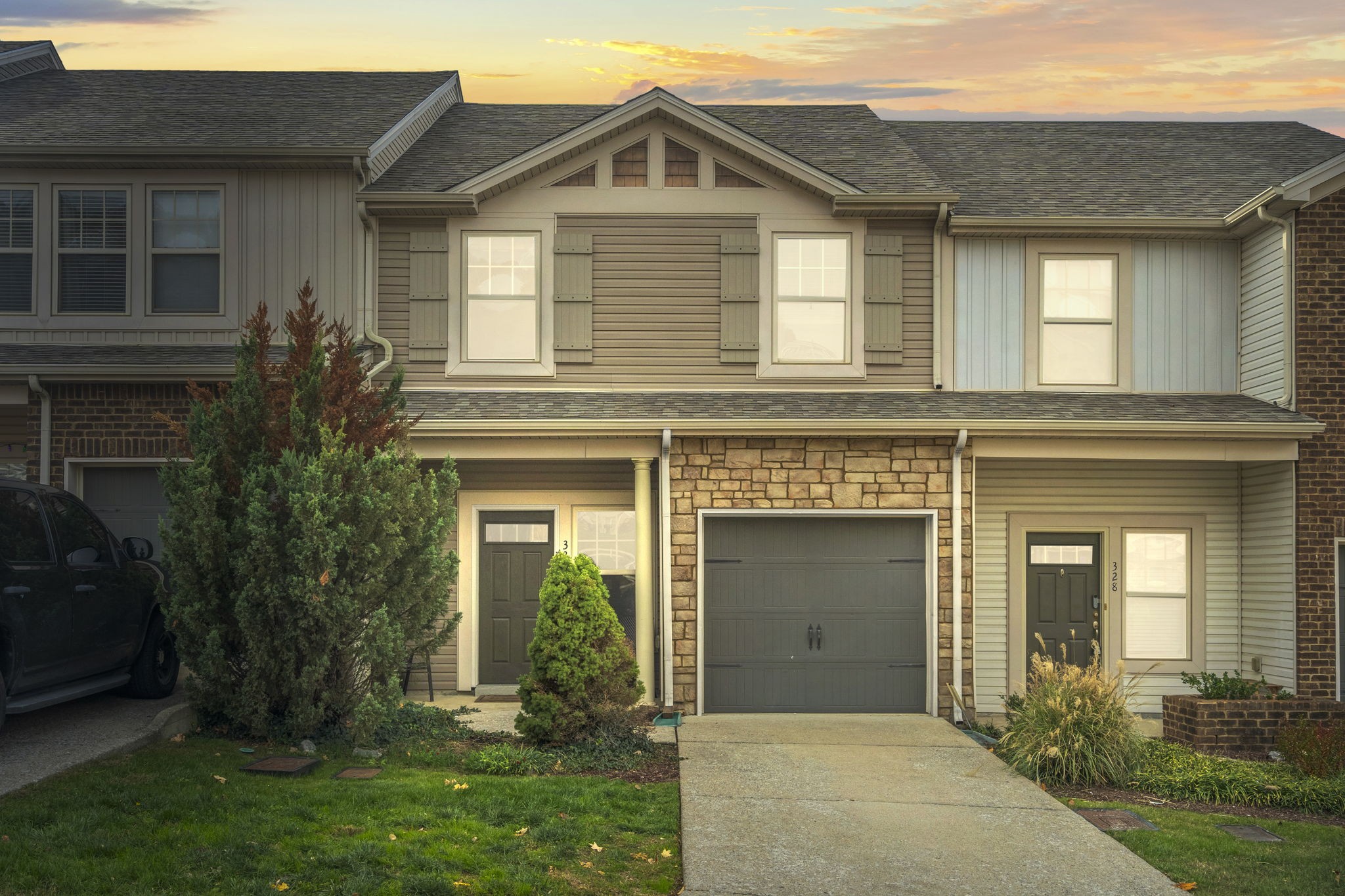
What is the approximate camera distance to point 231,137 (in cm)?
1288

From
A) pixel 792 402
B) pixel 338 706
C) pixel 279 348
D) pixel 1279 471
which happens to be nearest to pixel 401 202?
pixel 279 348

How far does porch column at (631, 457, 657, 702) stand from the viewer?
40.0 ft

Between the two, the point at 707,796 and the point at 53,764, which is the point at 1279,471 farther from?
the point at 53,764

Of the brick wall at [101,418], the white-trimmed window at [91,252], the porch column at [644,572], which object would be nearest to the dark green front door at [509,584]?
the porch column at [644,572]

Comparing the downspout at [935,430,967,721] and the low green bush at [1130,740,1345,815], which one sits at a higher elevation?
the downspout at [935,430,967,721]

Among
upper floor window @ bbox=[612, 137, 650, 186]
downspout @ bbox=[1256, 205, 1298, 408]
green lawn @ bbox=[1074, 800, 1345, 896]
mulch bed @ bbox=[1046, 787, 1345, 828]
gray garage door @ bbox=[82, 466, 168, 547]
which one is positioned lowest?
mulch bed @ bbox=[1046, 787, 1345, 828]

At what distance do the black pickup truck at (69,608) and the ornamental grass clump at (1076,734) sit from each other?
24.2 feet

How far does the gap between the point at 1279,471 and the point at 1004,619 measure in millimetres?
3331

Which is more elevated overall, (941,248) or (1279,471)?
(941,248)

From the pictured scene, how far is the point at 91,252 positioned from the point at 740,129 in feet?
24.1

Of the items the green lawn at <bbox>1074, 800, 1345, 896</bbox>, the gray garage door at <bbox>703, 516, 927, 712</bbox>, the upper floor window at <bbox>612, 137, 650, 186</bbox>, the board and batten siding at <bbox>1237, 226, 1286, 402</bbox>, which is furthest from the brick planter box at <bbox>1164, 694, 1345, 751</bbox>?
the upper floor window at <bbox>612, 137, 650, 186</bbox>

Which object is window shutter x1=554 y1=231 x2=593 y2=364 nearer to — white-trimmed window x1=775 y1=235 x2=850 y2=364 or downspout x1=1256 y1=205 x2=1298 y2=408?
white-trimmed window x1=775 y1=235 x2=850 y2=364

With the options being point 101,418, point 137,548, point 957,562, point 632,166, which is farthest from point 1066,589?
point 101,418

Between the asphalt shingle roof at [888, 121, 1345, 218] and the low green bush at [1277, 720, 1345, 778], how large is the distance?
5.84 metres
